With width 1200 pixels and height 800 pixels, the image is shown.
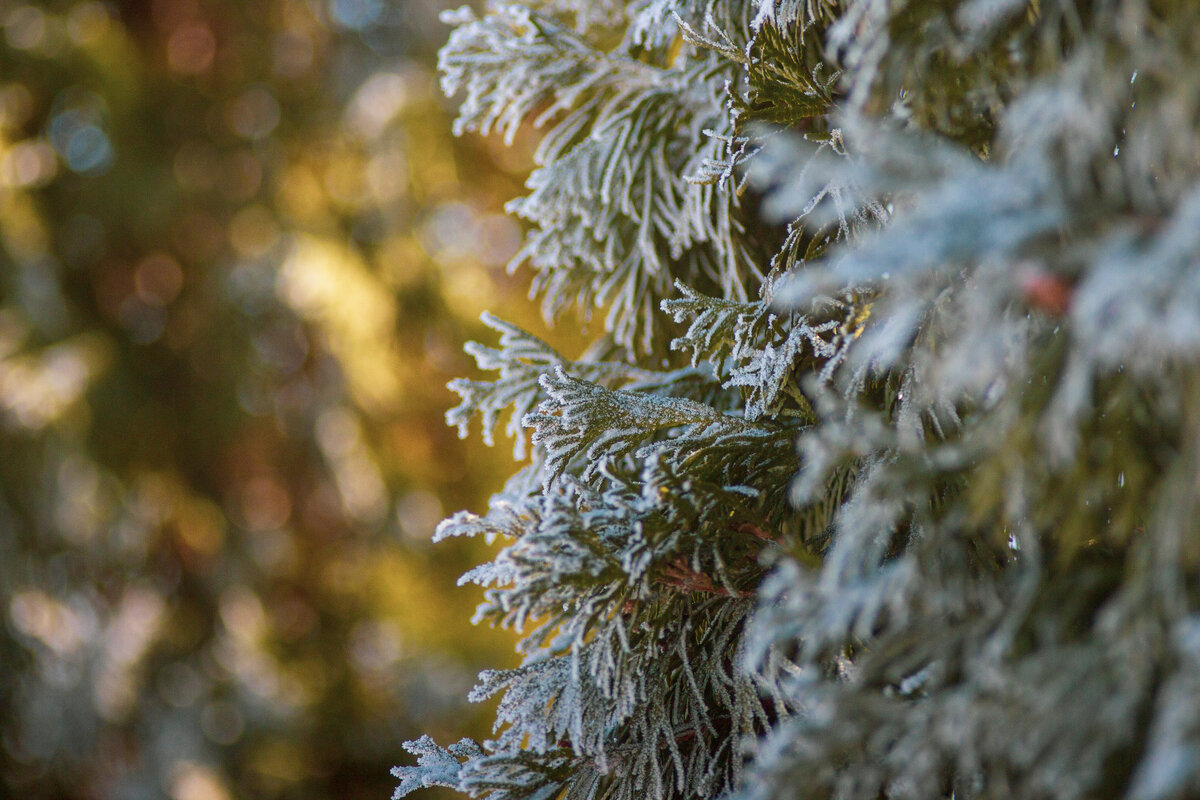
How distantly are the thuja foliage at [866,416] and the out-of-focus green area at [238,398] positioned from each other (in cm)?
383

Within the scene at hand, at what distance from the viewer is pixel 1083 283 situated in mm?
666

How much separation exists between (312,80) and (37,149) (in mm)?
1975

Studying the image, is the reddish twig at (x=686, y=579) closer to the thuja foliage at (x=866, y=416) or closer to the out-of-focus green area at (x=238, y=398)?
the thuja foliage at (x=866, y=416)

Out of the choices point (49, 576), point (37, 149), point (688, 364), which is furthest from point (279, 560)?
point (688, 364)

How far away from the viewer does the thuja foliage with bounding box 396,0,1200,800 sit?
2.30ft

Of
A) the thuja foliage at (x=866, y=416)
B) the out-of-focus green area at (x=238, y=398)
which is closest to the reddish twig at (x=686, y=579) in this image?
the thuja foliage at (x=866, y=416)

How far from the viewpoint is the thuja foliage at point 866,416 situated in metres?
0.70

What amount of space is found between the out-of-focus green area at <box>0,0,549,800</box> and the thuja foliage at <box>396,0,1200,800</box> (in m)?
3.83

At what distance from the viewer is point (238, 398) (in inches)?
234

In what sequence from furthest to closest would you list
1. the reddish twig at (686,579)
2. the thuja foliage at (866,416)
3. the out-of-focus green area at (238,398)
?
the out-of-focus green area at (238,398) → the reddish twig at (686,579) → the thuja foliage at (866,416)

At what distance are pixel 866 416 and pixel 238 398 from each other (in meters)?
5.83

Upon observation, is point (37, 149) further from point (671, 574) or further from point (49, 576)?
point (671, 574)

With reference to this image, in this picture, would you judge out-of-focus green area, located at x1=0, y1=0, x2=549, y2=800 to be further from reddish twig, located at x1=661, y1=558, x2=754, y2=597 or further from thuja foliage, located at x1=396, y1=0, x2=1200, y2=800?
reddish twig, located at x1=661, y1=558, x2=754, y2=597

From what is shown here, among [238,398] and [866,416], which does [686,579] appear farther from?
[238,398]
